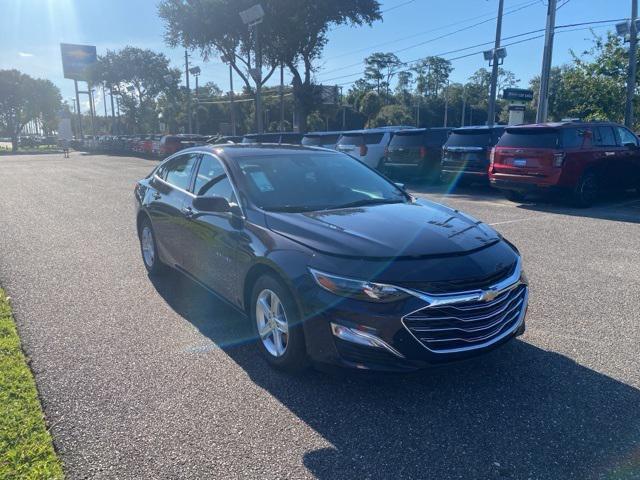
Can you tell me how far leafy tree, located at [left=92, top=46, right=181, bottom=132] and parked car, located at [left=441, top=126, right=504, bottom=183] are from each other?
55.5m

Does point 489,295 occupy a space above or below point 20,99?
below

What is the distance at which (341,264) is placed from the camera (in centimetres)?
328

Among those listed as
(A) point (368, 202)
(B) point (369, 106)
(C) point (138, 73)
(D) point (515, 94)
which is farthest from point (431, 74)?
(A) point (368, 202)

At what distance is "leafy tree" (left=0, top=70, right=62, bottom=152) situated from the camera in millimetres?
70062

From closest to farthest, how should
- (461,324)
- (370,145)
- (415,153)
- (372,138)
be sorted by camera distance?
1. (461,324)
2. (415,153)
3. (370,145)
4. (372,138)

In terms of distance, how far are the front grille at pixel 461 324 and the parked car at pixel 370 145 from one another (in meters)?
12.8

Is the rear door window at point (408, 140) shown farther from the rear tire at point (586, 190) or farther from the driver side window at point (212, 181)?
the driver side window at point (212, 181)

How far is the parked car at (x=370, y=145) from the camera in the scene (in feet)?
52.8

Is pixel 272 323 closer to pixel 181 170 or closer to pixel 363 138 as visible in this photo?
pixel 181 170

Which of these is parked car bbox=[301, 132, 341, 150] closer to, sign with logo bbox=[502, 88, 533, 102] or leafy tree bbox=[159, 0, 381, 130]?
sign with logo bbox=[502, 88, 533, 102]

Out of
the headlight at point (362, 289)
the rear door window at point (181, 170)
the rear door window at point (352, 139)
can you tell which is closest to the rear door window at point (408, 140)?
the rear door window at point (352, 139)

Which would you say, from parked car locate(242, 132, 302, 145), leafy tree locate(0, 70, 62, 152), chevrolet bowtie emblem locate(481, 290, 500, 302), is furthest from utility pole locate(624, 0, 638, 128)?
leafy tree locate(0, 70, 62, 152)

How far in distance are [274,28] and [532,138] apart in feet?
80.7

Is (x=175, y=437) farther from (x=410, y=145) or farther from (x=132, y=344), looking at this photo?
(x=410, y=145)
